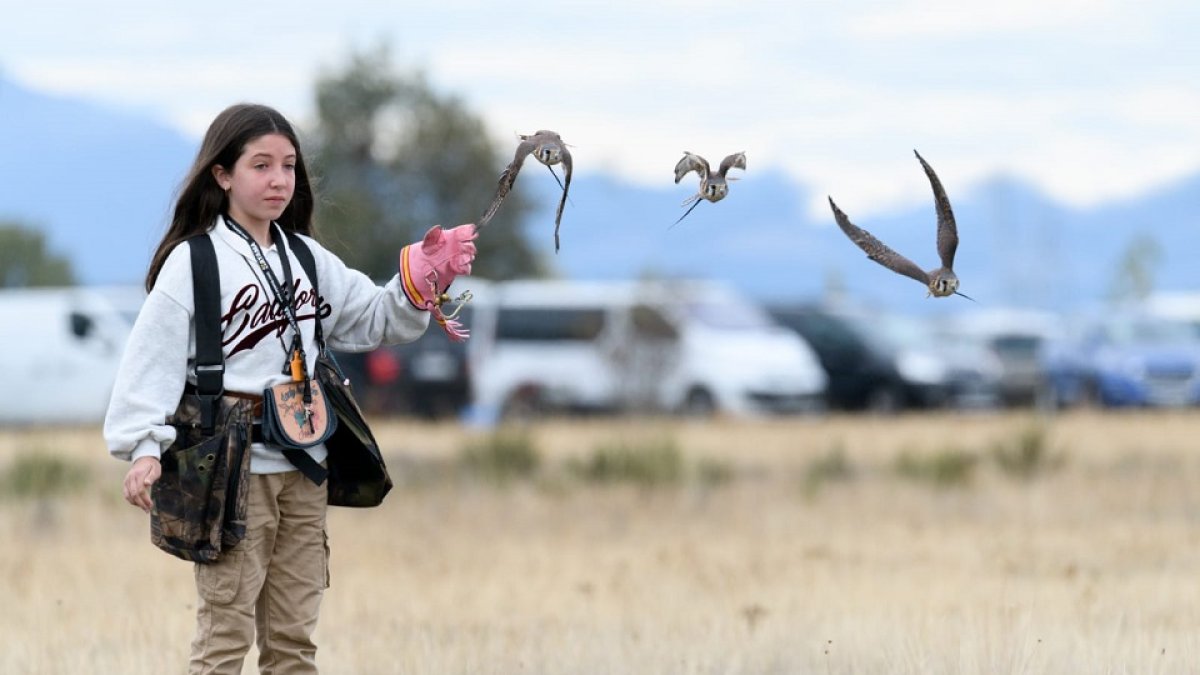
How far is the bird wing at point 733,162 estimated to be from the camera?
4.33m

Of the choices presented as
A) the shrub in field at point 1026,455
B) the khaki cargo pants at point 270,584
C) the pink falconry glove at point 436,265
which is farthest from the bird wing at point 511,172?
the shrub in field at point 1026,455

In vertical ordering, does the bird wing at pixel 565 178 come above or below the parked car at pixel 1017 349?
above

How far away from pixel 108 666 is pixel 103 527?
5822mm

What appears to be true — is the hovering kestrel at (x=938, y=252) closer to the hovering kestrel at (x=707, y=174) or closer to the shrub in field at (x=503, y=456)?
the hovering kestrel at (x=707, y=174)

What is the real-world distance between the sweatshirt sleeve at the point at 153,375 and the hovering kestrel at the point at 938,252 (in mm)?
1820

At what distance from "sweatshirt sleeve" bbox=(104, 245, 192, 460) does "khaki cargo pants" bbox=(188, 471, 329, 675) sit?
0.31 meters

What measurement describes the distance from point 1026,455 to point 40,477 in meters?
8.32

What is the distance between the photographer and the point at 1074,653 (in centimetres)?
643

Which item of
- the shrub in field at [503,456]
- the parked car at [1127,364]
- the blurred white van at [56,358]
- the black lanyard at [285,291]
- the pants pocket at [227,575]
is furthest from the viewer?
the parked car at [1127,364]

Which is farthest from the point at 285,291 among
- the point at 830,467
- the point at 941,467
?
the point at 830,467

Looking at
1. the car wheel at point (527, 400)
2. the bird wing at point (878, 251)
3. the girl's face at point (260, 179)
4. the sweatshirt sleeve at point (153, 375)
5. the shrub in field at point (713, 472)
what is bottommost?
the car wheel at point (527, 400)

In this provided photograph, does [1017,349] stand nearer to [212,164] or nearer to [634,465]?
[634,465]

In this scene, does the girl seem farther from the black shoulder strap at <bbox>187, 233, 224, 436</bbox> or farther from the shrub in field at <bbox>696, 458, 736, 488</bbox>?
the shrub in field at <bbox>696, 458, 736, 488</bbox>

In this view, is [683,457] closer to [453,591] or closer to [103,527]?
[103,527]
